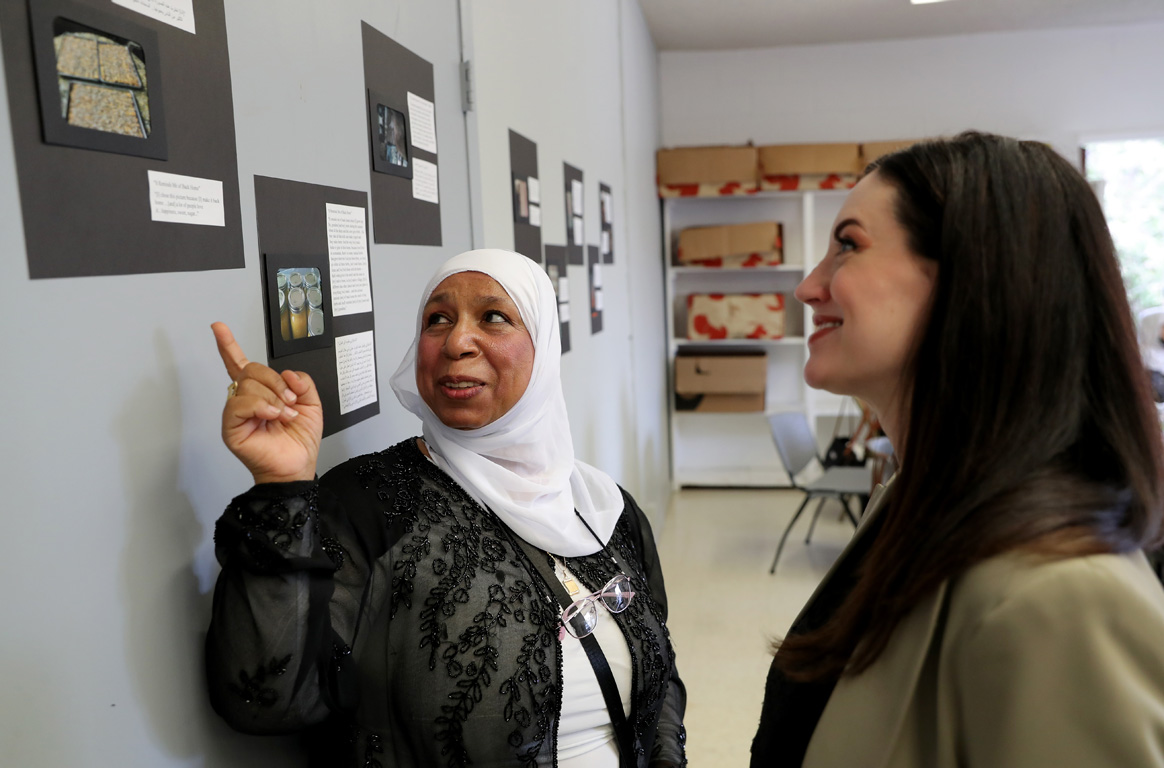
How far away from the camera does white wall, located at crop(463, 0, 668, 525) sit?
7.38ft

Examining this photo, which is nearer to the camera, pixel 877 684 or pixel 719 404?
pixel 877 684

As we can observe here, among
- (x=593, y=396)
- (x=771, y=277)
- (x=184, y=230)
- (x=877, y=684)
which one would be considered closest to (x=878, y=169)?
(x=877, y=684)

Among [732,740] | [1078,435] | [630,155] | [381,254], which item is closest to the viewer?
[1078,435]

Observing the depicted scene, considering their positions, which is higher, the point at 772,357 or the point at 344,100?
the point at 344,100

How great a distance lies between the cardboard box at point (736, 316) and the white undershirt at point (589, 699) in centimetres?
509

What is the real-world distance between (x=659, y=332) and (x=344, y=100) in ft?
16.4

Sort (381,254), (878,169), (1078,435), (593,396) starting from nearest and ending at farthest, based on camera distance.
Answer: (1078,435), (878,169), (381,254), (593,396)

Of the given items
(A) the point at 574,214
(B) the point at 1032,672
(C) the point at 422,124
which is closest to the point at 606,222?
(A) the point at 574,214

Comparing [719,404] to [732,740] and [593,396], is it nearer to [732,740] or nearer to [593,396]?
[593,396]

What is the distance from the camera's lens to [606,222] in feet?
13.2

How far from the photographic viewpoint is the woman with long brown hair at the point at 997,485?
0.72 metres

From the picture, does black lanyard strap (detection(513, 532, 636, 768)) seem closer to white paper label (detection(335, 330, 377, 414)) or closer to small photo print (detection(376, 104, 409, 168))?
white paper label (detection(335, 330, 377, 414))

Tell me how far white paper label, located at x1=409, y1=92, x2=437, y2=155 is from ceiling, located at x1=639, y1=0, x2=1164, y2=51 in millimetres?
3905

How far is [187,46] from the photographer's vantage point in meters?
1.01
